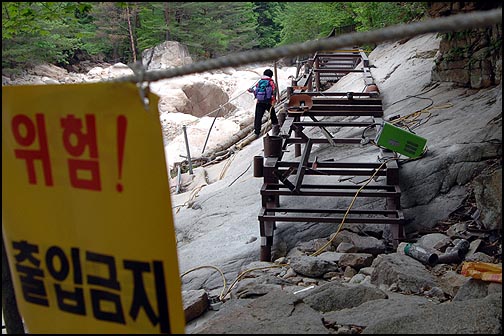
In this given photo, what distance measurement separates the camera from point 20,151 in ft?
6.33

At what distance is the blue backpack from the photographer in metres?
11.8

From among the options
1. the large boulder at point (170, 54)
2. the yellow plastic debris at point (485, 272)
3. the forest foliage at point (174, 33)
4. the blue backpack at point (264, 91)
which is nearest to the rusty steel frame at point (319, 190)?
the yellow plastic debris at point (485, 272)

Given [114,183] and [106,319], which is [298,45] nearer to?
[114,183]

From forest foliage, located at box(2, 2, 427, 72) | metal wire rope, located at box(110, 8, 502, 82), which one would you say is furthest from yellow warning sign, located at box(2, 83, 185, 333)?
forest foliage, located at box(2, 2, 427, 72)

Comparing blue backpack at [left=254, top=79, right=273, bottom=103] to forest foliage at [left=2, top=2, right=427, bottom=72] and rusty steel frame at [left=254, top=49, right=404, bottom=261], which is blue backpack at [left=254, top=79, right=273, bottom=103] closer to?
rusty steel frame at [left=254, top=49, right=404, bottom=261]

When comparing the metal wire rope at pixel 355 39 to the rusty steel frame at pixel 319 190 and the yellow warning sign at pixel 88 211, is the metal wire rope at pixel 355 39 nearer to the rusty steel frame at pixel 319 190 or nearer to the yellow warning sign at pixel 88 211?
the yellow warning sign at pixel 88 211

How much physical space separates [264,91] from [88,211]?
10194 mm

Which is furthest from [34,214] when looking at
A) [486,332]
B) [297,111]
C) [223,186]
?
[223,186]

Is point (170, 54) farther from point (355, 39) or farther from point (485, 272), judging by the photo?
point (355, 39)

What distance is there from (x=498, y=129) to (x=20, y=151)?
5939mm

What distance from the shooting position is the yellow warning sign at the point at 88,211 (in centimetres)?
172

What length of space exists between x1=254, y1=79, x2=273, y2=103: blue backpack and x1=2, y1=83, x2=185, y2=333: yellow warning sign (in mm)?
10029

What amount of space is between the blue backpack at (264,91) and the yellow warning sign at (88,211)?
32.9 feet

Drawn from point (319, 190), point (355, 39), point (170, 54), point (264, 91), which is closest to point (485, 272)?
point (355, 39)
